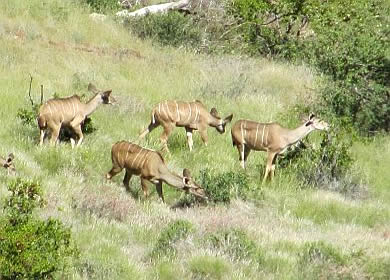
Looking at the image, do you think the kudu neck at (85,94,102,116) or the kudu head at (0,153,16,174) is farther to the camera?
the kudu neck at (85,94,102,116)

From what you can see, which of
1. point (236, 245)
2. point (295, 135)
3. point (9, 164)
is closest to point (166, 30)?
point (295, 135)

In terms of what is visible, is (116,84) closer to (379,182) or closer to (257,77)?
(257,77)

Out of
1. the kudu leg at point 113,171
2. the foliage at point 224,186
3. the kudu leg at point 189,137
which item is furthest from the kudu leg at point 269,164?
the kudu leg at point 113,171

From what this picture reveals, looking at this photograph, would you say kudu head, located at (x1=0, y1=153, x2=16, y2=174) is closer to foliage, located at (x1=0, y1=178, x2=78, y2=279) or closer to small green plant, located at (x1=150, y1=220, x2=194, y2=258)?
small green plant, located at (x1=150, y1=220, x2=194, y2=258)

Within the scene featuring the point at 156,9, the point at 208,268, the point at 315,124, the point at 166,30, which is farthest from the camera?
the point at 156,9

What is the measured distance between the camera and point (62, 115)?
48.8 feet

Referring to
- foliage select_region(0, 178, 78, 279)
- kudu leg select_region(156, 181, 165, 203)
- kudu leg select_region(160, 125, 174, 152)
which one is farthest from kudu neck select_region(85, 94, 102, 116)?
foliage select_region(0, 178, 78, 279)

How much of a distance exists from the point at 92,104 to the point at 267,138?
3248 millimetres

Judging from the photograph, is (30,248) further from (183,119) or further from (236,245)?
(183,119)

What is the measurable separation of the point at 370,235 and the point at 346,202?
2.10m

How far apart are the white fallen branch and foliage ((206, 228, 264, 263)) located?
699 inches

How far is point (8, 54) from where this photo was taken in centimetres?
2084

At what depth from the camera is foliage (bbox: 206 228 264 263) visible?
10773 mm

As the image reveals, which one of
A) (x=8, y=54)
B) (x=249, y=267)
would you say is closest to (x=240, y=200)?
(x=249, y=267)
